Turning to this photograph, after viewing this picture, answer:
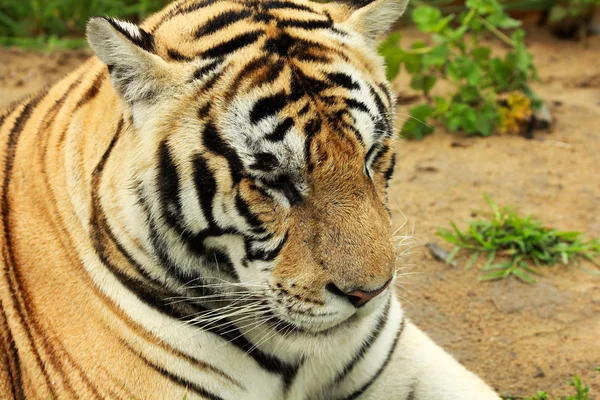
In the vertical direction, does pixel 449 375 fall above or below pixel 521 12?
above

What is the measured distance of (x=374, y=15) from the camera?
2.71 m

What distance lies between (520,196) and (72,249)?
2.89 m

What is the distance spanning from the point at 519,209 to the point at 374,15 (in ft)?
7.18

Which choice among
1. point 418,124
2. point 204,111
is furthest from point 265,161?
point 418,124

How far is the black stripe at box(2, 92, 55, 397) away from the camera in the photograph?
2.62 metres

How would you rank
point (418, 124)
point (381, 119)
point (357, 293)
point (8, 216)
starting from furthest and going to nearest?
point (418, 124) < point (8, 216) < point (381, 119) < point (357, 293)

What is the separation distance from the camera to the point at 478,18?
18.0ft

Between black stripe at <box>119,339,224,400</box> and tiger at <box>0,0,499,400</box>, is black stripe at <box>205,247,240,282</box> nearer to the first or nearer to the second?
tiger at <box>0,0,499,400</box>

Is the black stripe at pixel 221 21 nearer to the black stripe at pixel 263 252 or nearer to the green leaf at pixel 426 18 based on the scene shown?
the black stripe at pixel 263 252

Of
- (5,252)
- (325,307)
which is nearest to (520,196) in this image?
(325,307)

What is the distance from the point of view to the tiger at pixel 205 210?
2.30 meters

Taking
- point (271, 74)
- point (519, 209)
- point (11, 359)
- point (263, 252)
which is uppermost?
point (271, 74)

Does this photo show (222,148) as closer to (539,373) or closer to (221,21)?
(221,21)

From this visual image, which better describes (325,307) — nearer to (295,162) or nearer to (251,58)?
(295,162)
